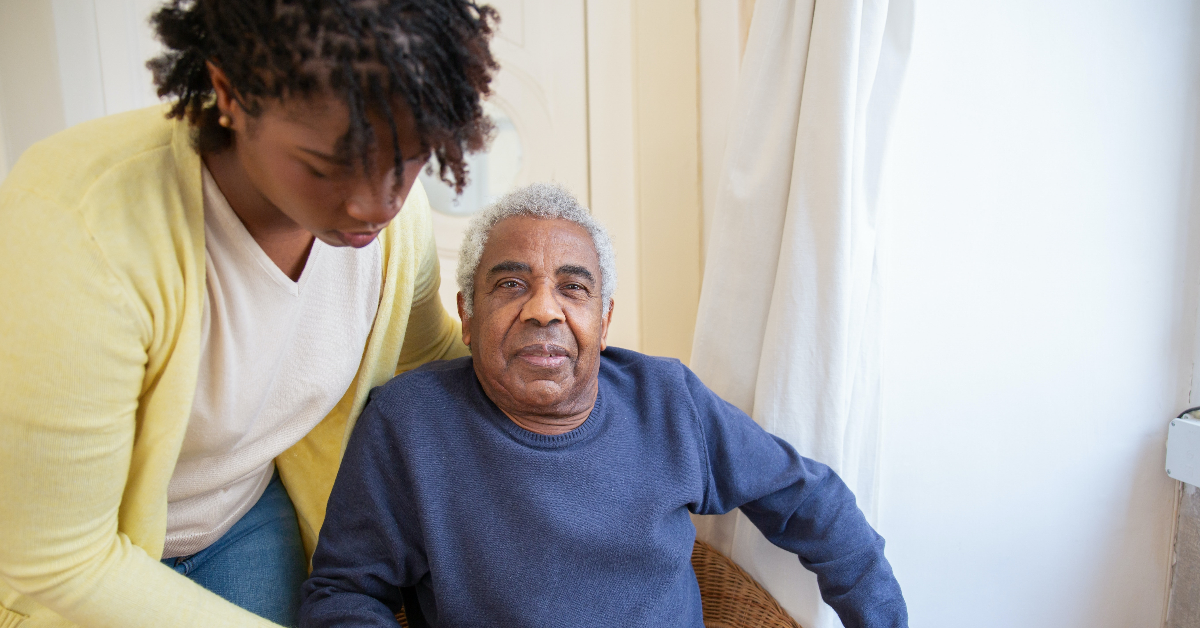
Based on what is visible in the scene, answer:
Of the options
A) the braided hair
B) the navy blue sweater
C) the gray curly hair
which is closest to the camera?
the braided hair

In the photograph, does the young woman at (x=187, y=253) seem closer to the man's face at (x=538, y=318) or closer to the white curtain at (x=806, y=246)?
the man's face at (x=538, y=318)

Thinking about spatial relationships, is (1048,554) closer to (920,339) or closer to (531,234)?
(920,339)

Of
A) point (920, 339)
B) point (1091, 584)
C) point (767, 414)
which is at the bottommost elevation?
point (1091, 584)

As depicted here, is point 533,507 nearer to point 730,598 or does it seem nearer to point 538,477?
point 538,477

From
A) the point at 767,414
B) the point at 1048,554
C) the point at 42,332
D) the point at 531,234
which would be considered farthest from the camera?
the point at 1048,554

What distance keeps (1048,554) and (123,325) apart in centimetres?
190

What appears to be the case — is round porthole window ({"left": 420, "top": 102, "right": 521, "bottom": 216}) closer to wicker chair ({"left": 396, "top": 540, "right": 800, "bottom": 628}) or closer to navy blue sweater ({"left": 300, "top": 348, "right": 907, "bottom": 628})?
navy blue sweater ({"left": 300, "top": 348, "right": 907, "bottom": 628})

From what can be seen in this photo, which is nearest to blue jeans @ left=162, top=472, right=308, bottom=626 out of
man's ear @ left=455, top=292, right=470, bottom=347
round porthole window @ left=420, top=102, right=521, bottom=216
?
man's ear @ left=455, top=292, right=470, bottom=347

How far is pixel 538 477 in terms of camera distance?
1161 mm

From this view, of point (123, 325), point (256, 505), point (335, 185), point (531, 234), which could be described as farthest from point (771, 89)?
point (256, 505)

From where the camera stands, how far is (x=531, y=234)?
47.4 inches

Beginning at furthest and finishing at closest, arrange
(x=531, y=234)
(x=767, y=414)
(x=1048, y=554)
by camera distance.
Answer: (x=1048, y=554), (x=767, y=414), (x=531, y=234)

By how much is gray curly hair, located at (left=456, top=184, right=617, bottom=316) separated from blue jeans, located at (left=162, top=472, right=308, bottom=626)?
1.79ft

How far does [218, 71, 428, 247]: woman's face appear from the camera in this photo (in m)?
0.63
